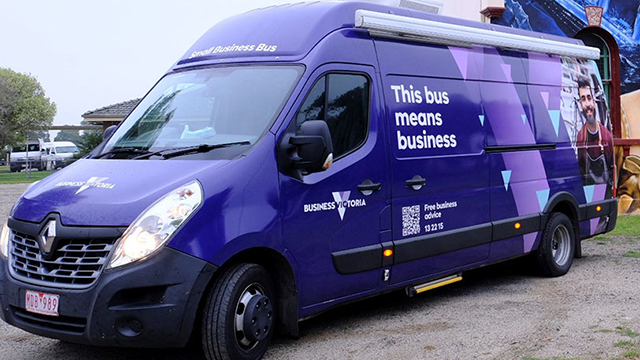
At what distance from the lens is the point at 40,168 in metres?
57.7

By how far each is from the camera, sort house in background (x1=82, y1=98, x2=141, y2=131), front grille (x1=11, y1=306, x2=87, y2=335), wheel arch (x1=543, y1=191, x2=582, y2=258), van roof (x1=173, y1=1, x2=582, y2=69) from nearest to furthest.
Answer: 1. front grille (x1=11, y1=306, x2=87, y2=335)
2. van roof (x1=173, y1=1, x2=582, y2=69)
3. wheel arch (x1=543, y1=191, x2=582, y2=258)
4. house in background (x1=82, y1=98, x2=141, y2=131)

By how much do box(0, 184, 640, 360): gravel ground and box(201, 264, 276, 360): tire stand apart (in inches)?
15.7

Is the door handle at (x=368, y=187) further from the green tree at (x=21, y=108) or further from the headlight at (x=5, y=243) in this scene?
the green tree at (x=21, y=108)

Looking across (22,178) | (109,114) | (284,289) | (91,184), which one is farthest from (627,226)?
(22,178)

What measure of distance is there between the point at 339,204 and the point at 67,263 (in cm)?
207

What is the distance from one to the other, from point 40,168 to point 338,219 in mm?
55346

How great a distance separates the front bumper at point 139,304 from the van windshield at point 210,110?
3.71 feet

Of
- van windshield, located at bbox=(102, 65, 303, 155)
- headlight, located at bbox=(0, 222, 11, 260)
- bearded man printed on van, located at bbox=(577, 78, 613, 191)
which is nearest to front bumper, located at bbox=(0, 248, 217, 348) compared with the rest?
headlight, located at bbox=(0, 222, 11, 260)

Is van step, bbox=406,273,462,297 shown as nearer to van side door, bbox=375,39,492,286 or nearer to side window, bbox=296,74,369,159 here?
van side door, bbox=375,39,492,286

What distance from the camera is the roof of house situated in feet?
106

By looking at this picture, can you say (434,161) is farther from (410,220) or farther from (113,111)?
(113,111)

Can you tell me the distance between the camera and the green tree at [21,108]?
64.5 m

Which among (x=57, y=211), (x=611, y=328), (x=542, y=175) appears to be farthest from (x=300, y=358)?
(x=542, y=175)

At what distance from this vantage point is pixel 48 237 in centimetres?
522
